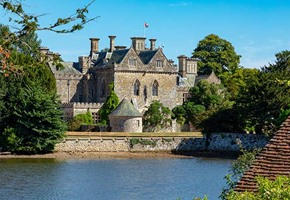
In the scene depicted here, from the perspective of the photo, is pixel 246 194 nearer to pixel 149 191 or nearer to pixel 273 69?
pixel 149 191

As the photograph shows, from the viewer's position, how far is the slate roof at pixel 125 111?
2221 inches

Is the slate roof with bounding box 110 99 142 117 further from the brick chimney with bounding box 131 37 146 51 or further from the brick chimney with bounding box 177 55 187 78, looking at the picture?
the brick chimney with bounding box 177 55 187 78

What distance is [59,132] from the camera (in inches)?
1911

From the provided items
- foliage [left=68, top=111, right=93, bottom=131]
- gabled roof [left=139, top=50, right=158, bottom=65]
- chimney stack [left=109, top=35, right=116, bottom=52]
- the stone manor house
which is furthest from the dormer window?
foliage [left=68, top=111, right=93, bottom=131]

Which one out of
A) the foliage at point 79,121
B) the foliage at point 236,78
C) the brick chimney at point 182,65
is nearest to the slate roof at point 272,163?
the foliage at point 79,121

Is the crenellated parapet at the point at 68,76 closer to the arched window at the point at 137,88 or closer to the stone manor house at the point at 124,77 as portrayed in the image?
the stone manor house at the point at 124,77

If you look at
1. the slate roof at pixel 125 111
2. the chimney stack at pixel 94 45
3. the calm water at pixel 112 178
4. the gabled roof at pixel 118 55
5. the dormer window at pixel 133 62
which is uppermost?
the chimney stack at pixel 94 45

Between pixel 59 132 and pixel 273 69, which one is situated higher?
pixel 273 69

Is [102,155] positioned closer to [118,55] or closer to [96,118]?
[96,118]

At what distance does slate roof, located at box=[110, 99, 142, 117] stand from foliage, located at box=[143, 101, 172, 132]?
131 inches

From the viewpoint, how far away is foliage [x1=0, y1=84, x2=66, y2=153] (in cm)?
4781

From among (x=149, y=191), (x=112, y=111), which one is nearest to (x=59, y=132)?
(x=112, y=111)

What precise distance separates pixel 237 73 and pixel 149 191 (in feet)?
154

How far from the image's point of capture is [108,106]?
198ft
